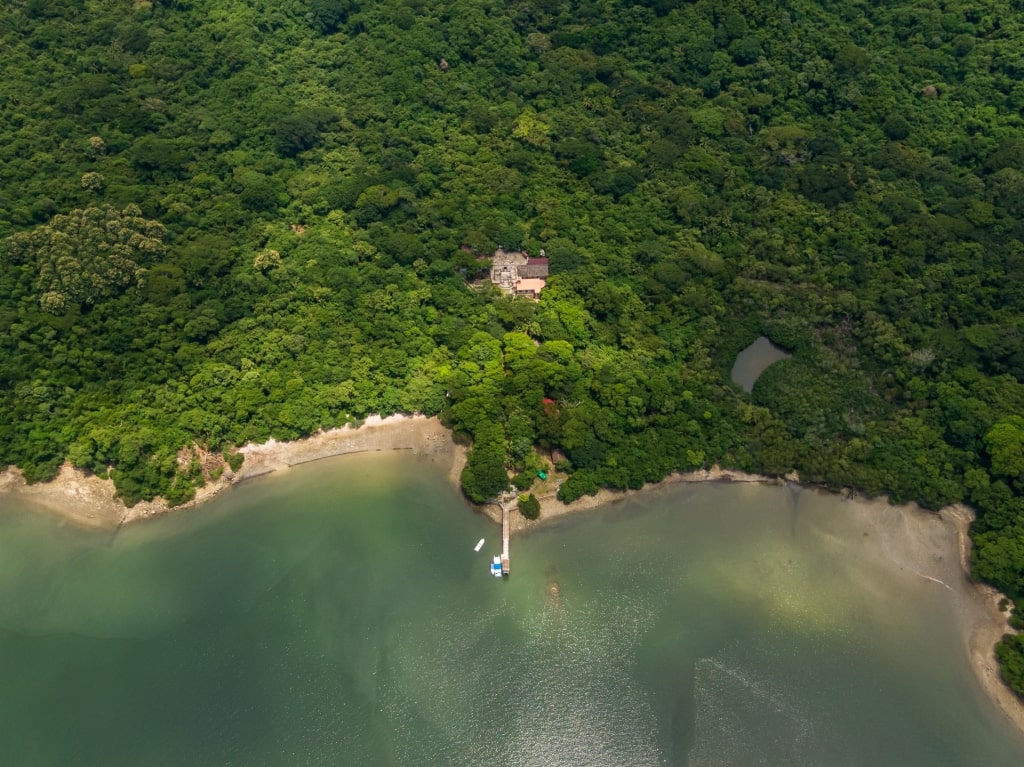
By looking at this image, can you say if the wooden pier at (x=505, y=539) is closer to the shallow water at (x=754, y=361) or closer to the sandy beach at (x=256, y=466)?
the sandy beach at (x=256, y=466)

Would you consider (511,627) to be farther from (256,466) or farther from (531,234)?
(531,234)

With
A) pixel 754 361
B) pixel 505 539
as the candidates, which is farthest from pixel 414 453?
pixel 754 361

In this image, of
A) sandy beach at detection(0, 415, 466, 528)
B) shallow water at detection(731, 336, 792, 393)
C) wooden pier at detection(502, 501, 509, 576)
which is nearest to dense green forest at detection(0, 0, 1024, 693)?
shallow water at detection(731, 336, 792, 393)

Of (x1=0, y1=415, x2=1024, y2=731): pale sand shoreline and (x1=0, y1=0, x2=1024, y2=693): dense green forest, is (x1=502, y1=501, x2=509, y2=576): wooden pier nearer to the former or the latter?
(x1=0, y1=415, x2=1024, y2=731): pale sand shoreline

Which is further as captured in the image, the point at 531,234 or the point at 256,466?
the point at 531,234

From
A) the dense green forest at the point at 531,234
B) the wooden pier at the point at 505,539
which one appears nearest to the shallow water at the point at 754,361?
the dense green forest at the point at 531,234

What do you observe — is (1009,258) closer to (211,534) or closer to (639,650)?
(639,650)
